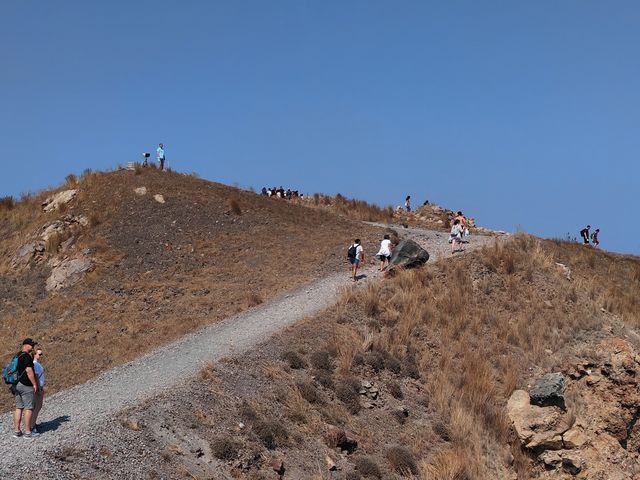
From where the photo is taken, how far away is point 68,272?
2380 centimetres

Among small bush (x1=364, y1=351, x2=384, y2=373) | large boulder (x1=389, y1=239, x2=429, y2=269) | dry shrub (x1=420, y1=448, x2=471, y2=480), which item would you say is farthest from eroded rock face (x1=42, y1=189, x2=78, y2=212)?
dry shrub (x1=420, y1=448, x2=471, y2=480)

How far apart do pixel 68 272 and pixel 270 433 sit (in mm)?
15470

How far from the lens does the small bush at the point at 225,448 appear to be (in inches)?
421

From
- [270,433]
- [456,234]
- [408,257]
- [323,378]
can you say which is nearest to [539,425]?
[323,378]

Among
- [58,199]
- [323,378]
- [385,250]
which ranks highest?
[58,199]

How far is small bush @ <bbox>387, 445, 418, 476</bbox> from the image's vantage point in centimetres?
1208

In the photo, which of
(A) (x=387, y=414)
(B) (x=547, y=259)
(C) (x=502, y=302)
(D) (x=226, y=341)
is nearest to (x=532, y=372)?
(C) (x=502, y=302)

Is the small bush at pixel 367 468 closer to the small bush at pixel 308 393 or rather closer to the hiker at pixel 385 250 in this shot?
the small bush at pixel 308 393

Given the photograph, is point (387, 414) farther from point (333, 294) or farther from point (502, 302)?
point (502, 302)

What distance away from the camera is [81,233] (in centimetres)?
2606

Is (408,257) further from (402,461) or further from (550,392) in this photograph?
(402,461)

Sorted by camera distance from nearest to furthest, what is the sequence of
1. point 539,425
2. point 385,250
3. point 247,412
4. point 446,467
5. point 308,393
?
1. point 247,412
2. point 446,467
3. point 308,393
4. point 539,425
5. point 385,250

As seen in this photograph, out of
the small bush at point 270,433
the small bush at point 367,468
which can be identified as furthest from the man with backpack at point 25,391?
the small bush at point 367,468

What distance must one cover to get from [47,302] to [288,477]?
49.5ft
